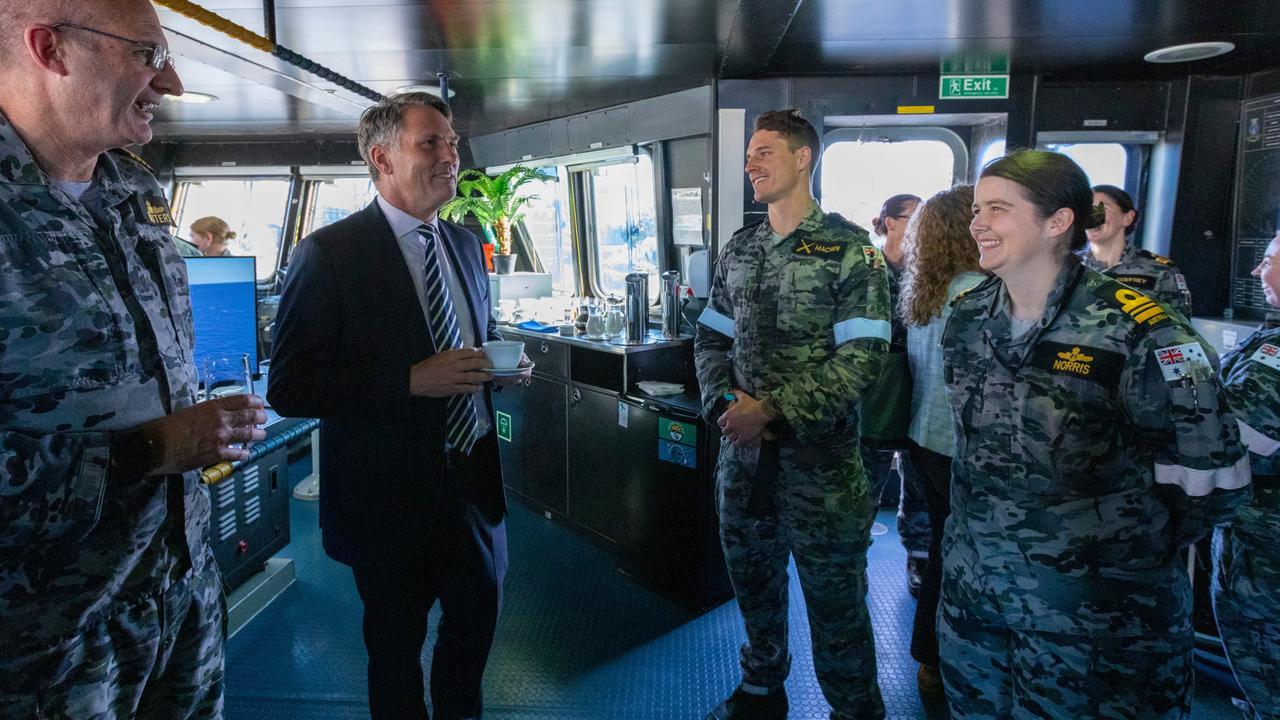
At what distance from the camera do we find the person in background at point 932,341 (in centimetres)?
241

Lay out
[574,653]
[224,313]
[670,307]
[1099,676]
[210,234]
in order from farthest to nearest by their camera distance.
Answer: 1. [210,234]
2. [670,307]
3. [574,653]
4. [224,313]
5. [1099,676]

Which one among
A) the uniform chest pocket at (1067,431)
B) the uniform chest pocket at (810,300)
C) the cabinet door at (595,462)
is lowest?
the cabinet door at (595,462)

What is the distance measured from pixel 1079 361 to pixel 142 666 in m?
1.96

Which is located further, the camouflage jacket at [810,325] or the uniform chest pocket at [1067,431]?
the camouflage jacket at [810,325]

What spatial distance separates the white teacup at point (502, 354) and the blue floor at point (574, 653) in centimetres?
149

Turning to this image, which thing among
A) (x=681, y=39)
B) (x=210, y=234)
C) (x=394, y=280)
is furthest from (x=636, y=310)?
(x=210, y=234)

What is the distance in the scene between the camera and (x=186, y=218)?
8305mm

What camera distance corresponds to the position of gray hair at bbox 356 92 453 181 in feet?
6.23

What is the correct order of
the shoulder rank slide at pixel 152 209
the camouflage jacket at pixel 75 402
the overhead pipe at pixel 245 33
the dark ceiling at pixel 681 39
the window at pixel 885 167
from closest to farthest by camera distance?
1. the camouflage jacket at pixel 75 402
2. the shoulder rank slide at pixel 152 209
3. the overhead pipe at pixel 245 33
4. the dark ceiling at pixel 681 39
5. the window at pixel 885 167

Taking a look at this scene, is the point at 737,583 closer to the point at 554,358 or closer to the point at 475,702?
the point at 475,702

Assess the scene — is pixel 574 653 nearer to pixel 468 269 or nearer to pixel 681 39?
pixel 468 269

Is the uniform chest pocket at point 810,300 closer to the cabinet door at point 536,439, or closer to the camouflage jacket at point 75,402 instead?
the camouflage jacket at point 75,402

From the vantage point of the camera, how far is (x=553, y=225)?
262 inches

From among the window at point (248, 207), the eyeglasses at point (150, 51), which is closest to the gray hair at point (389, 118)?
the eyeglasses at point (150, 51)
